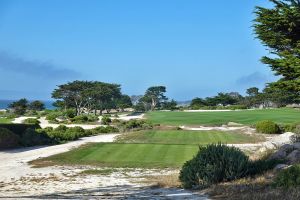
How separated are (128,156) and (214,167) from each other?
47.7 ft

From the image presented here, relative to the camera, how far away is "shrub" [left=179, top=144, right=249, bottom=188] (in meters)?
13.6

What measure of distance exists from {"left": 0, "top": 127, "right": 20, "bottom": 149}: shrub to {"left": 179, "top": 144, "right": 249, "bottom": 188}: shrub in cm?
2386

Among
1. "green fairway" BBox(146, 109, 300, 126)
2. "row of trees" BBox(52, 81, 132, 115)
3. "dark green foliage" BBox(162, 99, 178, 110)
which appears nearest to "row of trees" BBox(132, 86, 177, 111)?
"dark green foliage" BBox(162, 99, 178, 110)

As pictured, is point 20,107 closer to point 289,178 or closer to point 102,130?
point 102,130

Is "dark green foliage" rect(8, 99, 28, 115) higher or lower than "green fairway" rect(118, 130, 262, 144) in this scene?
higher

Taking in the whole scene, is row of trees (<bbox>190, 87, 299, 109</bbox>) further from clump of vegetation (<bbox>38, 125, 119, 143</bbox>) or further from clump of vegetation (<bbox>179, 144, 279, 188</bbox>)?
clump of vegetation (<bbox>179, 144, 279, 188</bbox>)

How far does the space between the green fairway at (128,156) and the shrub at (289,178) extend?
38.6 ft

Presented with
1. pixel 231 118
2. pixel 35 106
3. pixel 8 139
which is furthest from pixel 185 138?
pixel 35 106

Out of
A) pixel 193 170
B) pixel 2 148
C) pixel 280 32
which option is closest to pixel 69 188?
pixel 193 170

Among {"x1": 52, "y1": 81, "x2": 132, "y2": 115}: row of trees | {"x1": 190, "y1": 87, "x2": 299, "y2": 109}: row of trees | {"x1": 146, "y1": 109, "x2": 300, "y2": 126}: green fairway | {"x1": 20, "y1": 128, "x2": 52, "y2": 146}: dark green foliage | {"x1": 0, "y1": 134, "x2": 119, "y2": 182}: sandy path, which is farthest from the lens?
{"x1": 190, "y1": 87, "x2": 299, "y2": 109}: row of trees

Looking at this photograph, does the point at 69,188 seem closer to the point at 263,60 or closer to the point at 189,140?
the point at 263,60

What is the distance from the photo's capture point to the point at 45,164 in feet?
82.3

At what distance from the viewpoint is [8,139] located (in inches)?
1404

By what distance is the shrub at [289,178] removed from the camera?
1141 cm
